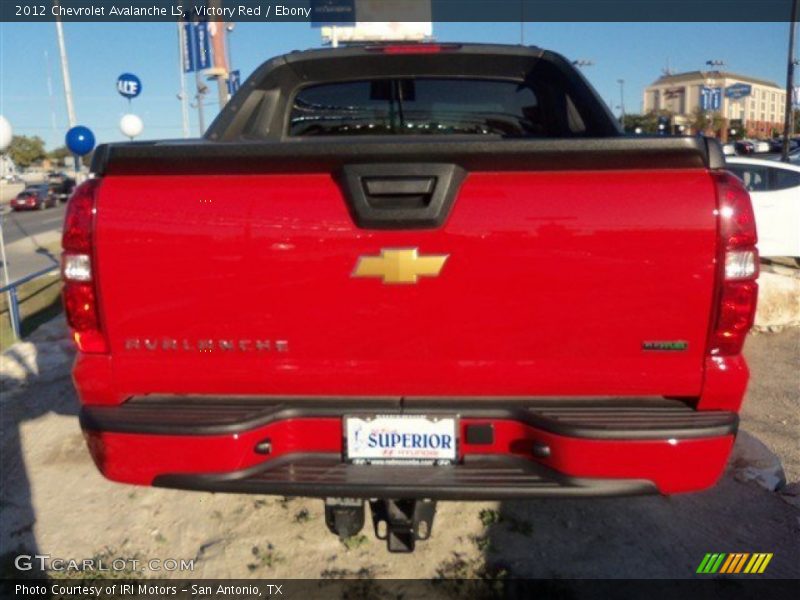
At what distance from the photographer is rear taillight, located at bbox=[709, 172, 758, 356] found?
2180 mm

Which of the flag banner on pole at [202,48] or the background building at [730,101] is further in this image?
the background building at [730,101]

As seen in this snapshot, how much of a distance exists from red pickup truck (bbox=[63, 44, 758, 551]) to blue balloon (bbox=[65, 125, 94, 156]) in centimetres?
1240

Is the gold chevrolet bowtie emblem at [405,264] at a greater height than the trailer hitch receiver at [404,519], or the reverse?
the gold chevrolet bowtie emblem at [405,264]

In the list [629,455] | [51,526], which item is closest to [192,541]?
[51,526]

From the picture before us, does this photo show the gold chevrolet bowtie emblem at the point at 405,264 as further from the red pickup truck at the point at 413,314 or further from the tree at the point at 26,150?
the tree at the point at 26,150

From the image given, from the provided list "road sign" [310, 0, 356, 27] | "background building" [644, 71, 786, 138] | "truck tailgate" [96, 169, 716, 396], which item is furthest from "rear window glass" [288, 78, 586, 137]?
"background building" [644, 71, 786, 138]

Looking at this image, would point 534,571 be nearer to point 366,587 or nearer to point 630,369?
point 366,587

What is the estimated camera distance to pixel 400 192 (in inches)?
89.5

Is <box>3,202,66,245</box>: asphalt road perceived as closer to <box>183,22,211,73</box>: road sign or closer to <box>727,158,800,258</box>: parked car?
<box>183,22,211,73</box>: road sign

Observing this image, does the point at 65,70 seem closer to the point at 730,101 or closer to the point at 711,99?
the point at 711,99

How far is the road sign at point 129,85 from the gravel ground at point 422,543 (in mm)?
14385

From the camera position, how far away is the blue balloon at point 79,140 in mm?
13367

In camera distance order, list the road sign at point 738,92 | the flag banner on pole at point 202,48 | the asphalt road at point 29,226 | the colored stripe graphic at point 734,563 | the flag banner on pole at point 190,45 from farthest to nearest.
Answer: the road sign at point 738,92
the asphalt road at point 29,226
the flag banner on pole at point 190,45
the flag banner on pole at point 202,48
the colored stripe graphic at point 734,563

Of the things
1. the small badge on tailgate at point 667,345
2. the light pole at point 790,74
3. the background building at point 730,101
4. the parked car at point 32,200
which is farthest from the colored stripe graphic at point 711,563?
the background building at point 730,101
